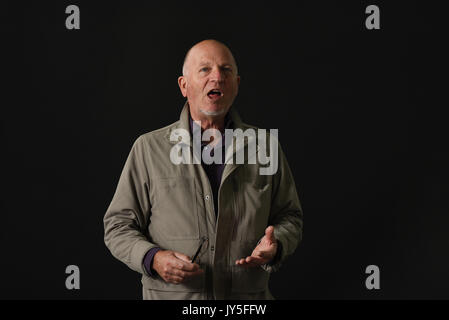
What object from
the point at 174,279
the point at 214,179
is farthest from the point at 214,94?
the point at 174,279

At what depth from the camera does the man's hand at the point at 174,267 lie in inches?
68.9

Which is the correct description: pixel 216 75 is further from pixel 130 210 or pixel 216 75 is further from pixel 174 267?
pixel 174 267

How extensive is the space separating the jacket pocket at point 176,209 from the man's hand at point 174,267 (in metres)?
0.08

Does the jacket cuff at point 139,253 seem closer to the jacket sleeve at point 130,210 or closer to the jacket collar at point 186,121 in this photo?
the jacket sleeve at point 130,210

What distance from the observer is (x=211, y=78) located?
6.34ft

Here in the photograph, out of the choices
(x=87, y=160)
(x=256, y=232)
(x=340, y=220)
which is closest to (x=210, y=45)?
(x=256, y=232)

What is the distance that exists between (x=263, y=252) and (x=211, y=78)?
1.85 feet

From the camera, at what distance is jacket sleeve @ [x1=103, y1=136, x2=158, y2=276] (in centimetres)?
189

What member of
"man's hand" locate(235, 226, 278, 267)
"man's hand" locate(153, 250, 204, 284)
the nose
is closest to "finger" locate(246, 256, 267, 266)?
"man's hand" locate(235, 226, 278, 267)

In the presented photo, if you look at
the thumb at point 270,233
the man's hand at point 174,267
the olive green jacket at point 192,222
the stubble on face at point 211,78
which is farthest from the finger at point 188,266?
the stubble on face at point 211,78

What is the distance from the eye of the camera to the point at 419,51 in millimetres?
2785

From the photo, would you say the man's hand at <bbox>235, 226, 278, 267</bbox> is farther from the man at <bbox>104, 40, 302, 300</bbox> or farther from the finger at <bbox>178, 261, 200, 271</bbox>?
the finger at <bbox>178, 261, 200, 271</bbox>

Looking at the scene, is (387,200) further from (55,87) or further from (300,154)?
(55,87)

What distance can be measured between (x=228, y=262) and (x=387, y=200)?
1.20m
